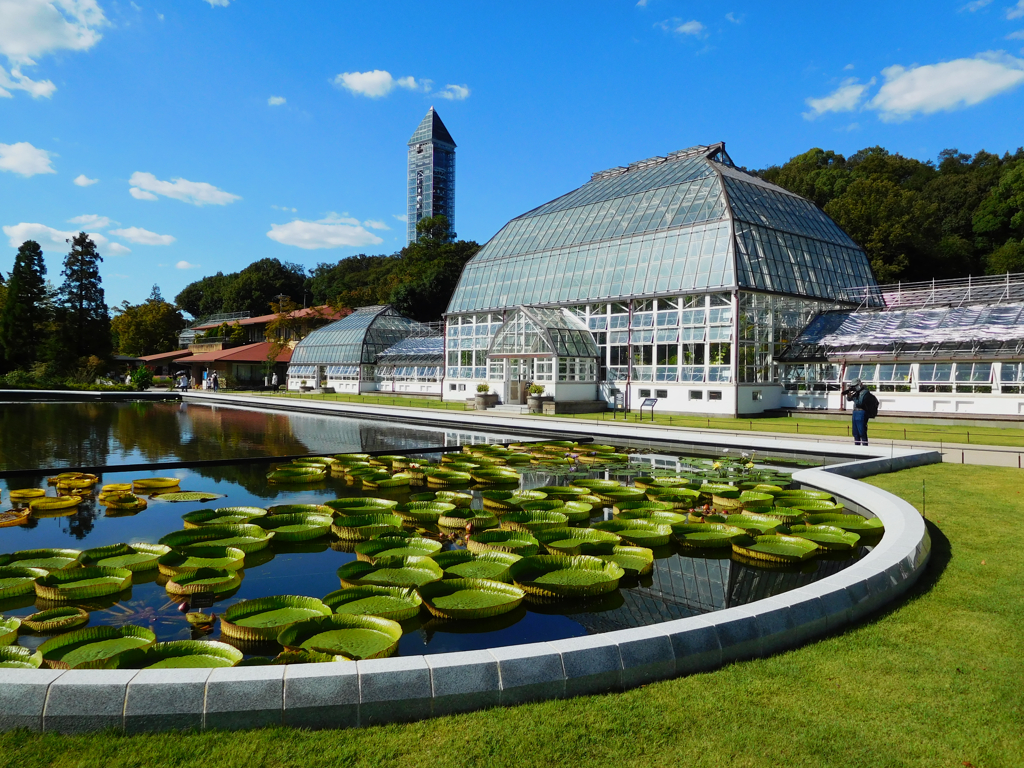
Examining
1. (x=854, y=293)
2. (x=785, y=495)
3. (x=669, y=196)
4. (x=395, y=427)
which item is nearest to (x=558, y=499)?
(x=785, y=495)

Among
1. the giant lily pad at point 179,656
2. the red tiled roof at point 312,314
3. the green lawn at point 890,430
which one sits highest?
the red tiled roof at point 312,314

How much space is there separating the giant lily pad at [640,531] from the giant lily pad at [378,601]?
366 cm

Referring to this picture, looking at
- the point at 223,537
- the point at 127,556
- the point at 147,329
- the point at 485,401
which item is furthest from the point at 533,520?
the point at 147,329

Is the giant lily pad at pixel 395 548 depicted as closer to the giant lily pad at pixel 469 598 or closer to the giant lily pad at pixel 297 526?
the giant lily pad at pixel 469 598

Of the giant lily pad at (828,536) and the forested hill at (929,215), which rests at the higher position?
the forested hill at (929,215)

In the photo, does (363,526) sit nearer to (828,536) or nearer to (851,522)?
(828,536)

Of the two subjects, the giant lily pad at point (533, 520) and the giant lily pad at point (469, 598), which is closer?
the giant lily pad at point (469, 598)

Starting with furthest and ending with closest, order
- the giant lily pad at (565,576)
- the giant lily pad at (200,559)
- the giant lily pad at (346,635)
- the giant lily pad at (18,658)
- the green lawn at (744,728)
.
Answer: the giant lily pad at (200,559) → the giant lily pad at (565,576) → the giant lily pad at (346,635) → the giant lily pad at (18,658) → the green lawn at (744,728)

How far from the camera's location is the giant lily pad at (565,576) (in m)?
7.32

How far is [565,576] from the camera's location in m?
7.62

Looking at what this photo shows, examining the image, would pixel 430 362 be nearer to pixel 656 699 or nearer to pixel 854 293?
pixel 854 293

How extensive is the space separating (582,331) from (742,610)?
3513cm

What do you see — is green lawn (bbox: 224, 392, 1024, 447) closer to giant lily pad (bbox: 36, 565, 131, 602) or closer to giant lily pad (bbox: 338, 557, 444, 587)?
giant lily pad (bbox: 338, 557, 444, 587)

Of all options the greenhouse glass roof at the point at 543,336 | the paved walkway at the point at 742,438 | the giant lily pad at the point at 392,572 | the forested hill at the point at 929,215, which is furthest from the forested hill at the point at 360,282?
the giant lily pad at the point at 392,572
